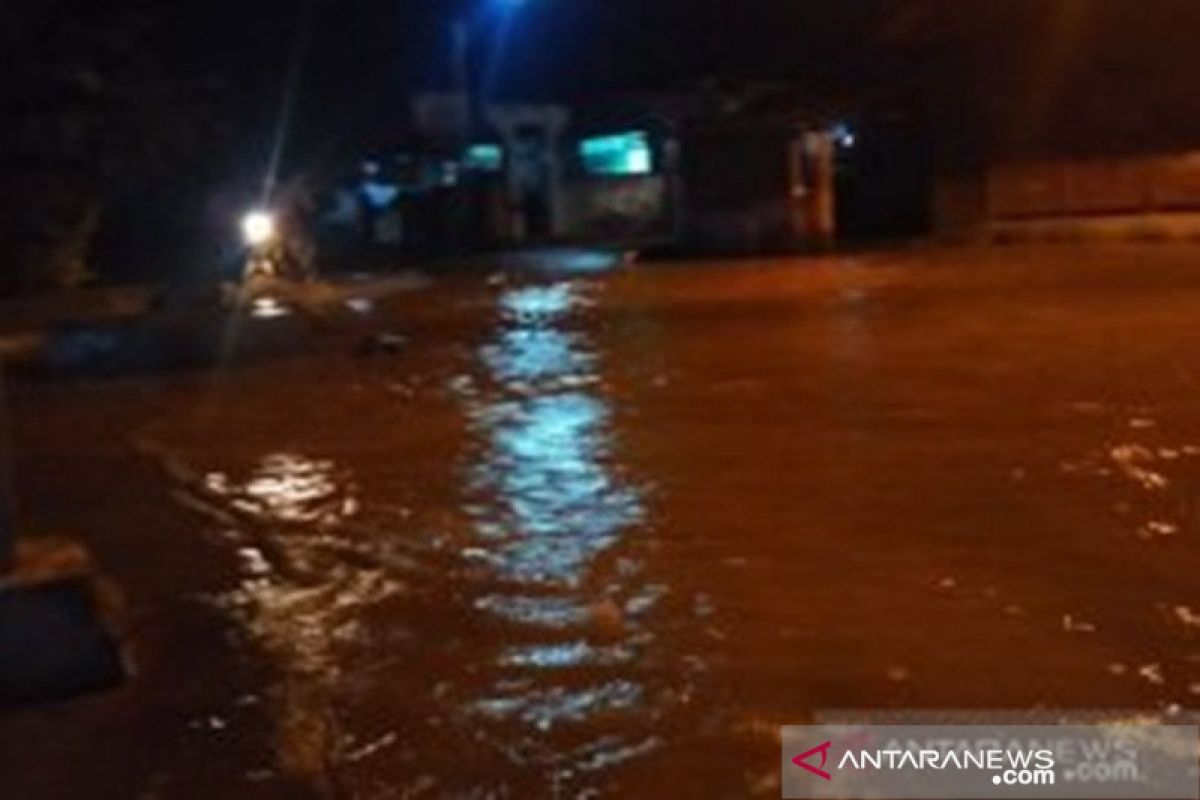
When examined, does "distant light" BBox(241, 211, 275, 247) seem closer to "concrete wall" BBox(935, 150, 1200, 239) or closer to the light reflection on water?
"concrete wall" BBox(935, 150, 1200, 239)

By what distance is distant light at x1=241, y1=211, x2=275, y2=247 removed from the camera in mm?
33406

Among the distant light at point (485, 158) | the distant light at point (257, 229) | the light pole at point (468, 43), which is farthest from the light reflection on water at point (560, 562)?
the light pole at point (468, 43)

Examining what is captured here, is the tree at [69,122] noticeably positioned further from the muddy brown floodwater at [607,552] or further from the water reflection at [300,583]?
the water reflection at [300,583]

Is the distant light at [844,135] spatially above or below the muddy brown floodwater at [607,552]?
above

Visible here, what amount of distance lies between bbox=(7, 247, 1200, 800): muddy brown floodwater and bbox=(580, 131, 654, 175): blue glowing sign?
34183mm

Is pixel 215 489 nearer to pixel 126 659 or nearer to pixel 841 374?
pixel 126 659

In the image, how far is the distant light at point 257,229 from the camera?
3341cm

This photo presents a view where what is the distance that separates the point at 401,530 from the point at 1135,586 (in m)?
3.99

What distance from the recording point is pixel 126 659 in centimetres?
764

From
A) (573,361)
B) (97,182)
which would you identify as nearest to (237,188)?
(97,182)

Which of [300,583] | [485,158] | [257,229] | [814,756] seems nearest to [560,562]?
[300,583]

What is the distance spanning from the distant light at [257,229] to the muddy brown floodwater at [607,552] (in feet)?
48.9

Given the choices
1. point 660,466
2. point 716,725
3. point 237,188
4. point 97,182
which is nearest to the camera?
point 716,725

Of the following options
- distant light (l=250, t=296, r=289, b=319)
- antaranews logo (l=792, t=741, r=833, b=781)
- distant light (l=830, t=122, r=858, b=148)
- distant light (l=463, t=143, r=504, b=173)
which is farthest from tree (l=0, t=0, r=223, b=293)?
antaranews logo (l=792, t=741, r=833, b=781)
